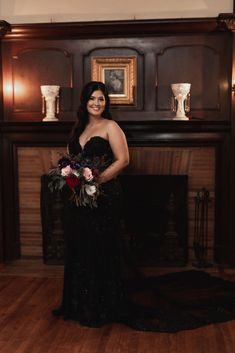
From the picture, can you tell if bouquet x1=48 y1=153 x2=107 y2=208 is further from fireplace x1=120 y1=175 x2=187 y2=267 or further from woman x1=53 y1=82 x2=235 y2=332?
fireplace x1=120 y1=175 x2=187 y2=267

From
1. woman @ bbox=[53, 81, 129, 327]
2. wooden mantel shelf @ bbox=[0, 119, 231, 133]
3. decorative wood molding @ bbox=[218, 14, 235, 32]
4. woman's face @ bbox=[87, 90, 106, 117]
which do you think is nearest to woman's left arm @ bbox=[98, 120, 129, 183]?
woman @ bbox=[53, 81, 129, 327]

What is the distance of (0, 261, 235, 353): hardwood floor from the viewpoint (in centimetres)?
305

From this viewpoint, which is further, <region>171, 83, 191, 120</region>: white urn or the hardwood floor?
<region>171, 83, 191, 120</region>: white urn

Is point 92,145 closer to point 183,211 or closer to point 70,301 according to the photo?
point 70,301

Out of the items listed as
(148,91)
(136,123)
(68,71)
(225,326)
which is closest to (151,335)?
(225,326)

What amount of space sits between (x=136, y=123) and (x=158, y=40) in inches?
34.4

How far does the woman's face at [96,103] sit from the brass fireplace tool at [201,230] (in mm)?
1687

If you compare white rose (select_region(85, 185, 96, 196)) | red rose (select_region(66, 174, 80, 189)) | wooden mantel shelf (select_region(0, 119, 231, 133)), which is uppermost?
wooden mantel shelf (select_region(0, 119, 231, 133))

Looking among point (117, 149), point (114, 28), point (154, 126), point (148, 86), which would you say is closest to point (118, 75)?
point (148, 86)

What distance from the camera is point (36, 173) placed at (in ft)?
16.3

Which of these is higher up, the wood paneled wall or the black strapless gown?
the wood paneled wall

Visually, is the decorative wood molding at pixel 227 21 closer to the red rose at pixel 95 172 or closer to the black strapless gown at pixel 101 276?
the black strapless gown at pixel 101 276

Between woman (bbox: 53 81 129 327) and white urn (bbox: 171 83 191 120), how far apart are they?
3.97ft

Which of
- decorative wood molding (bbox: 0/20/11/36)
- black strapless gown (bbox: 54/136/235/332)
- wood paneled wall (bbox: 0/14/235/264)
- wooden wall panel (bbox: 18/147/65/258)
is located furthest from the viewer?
wooden wall panel (bbox: 18/147/65/258)
